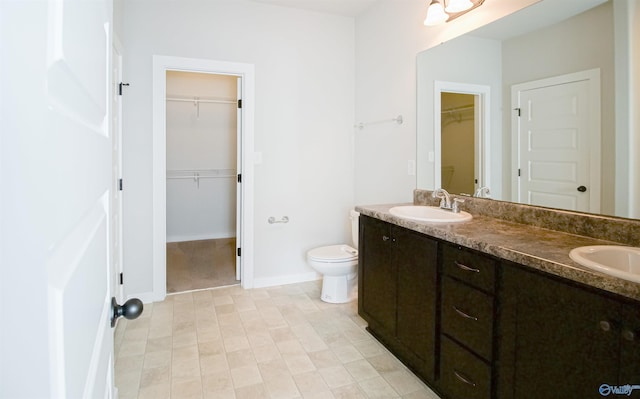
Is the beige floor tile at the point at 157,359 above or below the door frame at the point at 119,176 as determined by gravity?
below

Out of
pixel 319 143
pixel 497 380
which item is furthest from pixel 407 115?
pixel 497 380

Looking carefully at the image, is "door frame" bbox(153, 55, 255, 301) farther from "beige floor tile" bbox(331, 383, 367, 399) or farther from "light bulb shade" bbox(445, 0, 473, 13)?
"light bulb shade" bbox(445, 0, 473, 13)

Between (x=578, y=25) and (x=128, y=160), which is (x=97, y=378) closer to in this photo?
(x=578, y=25)

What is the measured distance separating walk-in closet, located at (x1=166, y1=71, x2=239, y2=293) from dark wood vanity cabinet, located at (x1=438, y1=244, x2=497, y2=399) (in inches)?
138

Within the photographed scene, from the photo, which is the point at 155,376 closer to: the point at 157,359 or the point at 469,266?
the point at 157,359

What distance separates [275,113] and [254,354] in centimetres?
221

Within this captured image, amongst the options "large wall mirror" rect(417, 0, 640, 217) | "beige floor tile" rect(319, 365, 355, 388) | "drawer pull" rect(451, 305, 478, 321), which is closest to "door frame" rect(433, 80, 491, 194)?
"large wall mirror" rect(417, 0, 640, 217)

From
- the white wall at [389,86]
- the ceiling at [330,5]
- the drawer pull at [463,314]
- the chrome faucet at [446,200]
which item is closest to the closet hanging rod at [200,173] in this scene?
the white wall at [389,86]

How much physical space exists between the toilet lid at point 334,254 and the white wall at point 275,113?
501mm

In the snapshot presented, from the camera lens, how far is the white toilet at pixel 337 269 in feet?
9.86

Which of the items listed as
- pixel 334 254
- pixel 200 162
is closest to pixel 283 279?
pixel 334 254

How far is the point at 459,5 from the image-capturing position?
220cm

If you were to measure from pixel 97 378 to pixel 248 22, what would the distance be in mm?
3367

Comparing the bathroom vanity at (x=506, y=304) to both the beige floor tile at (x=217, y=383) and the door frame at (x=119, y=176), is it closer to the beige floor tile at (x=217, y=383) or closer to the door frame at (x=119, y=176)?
the beige floor tile at (x=217, y=383)
